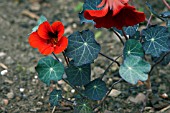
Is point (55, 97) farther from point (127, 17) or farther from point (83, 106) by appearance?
point (127, 17)

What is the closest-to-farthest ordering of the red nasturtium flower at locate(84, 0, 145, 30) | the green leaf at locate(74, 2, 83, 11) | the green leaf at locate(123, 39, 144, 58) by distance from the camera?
1. the red nasturtium flower at locate(84, 0, 145, 30)
2. the green leaf at locate(123, 39, 144, 58)
3. the green leaf at locate(74, 2, 83, 11)

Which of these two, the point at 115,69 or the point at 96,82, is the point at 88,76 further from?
the point at 115,69

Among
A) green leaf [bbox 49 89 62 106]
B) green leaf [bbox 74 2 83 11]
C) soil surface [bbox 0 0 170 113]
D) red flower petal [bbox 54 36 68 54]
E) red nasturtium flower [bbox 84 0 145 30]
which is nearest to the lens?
red nasturtium flower [bbox 84 0 145 30]

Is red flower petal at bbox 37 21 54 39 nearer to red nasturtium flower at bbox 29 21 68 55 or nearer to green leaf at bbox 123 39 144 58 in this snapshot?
red nasturtium flower at bbox 29 21 68 55

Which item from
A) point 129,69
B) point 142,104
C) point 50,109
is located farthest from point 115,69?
point 129,69

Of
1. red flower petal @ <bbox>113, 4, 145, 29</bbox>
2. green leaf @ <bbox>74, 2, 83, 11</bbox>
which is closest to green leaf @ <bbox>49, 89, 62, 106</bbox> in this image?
red flower petal @ <bbox>113, 4, 145, 29</bbox>

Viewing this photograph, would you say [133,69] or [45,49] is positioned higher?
[45,49]

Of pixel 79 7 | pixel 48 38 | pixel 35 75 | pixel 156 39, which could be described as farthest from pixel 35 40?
pixel 79 7
